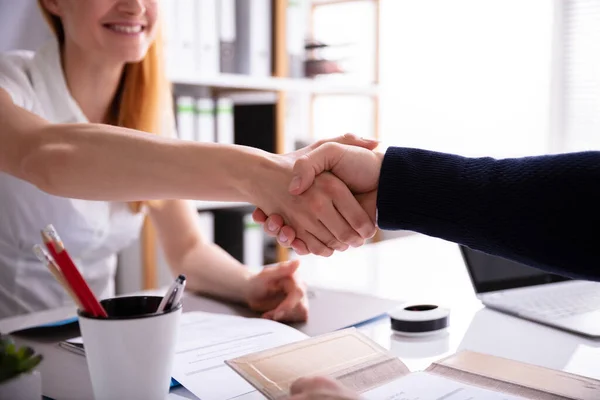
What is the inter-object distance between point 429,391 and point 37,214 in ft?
3.43

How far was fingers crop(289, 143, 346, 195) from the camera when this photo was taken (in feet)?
3.32

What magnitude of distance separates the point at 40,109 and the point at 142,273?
0.80 m

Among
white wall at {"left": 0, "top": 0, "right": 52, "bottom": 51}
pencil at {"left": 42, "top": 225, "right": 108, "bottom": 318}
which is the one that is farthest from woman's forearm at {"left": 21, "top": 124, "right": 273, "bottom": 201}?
white wall at {"left": 0, "top": 0, "right": 52, "bottom": 51}

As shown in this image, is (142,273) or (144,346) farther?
(142,273)

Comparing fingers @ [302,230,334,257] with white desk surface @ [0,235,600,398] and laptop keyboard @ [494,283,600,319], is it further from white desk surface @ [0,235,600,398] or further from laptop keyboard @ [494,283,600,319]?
laptop keyboard @ [494,283,600,319]

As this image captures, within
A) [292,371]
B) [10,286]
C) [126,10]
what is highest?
[126,10]

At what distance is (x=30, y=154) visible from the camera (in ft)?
3.08

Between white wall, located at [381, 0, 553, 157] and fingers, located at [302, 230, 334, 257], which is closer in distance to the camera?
fingers, located at [302, 230, 334, 257]

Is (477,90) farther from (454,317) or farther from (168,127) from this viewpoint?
(454,317)

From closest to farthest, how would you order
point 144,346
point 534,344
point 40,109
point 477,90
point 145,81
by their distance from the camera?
point 144,346 < point 534,344 < point 40,109 < point 145,81 < point 477,90


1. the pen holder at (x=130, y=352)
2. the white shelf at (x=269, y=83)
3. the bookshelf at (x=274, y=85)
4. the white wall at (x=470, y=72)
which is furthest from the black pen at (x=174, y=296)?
the white wall at (x=470, y=72)

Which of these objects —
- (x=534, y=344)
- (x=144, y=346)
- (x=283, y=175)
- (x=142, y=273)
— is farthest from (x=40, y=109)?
(x=534, y=344)

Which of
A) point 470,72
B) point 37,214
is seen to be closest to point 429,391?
point 37,214

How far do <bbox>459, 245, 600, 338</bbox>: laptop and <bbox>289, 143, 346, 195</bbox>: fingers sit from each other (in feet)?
0.92
